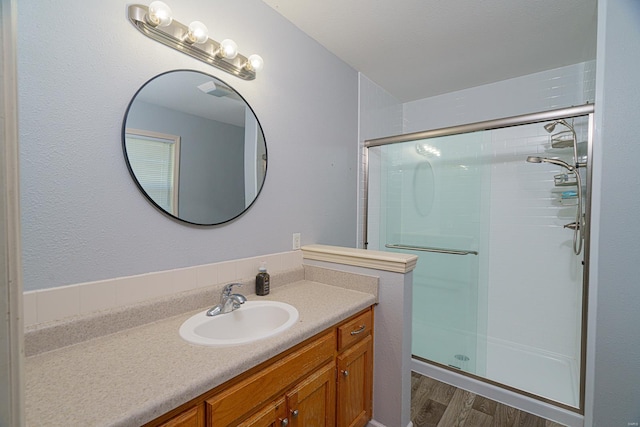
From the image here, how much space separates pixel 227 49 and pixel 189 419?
150 cm

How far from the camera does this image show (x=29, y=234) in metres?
0.91

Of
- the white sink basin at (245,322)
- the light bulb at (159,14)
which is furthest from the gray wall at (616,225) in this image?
the light bulb at (159,14)

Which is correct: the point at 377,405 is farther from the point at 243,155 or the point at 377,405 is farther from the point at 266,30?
the point at 266,30

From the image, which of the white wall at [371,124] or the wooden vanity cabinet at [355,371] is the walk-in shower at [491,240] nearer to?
the white wall at [371,124]

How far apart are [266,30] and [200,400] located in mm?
1838

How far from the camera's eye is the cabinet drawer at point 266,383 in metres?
0.84

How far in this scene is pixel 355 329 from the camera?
1.39 meters

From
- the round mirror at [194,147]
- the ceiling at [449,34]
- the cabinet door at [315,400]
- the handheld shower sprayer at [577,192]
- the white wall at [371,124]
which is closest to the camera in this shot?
the cabinet door at [315,400]

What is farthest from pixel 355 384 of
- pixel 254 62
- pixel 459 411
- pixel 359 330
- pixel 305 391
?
pixel 254 62

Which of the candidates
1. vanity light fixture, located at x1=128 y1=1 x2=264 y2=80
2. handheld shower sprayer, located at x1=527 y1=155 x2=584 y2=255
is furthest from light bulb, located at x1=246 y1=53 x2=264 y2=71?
handheld shower sprayer, located at x1=527 y1=155 x2=584 y2=255

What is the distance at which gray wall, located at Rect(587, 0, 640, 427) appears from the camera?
1.35 m

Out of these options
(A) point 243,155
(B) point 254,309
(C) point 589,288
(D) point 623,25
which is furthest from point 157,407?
(D) point 623,25

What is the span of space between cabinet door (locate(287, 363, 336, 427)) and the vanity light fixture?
5.06 feet

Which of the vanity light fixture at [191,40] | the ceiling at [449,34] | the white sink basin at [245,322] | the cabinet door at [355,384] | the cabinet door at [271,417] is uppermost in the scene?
the ceiling at [449,34]
